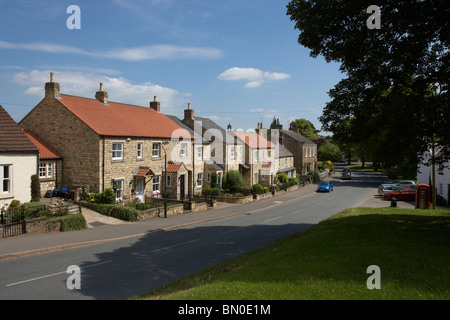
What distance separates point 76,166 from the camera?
26234 mm

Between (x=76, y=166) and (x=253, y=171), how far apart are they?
25.1m

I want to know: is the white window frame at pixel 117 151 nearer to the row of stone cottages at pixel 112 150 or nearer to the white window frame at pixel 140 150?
the row of stone cottages at pixel 112 150

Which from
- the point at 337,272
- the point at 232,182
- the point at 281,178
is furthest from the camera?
the point at 281,178

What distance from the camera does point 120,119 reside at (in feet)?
99.2

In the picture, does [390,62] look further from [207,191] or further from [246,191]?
[246,191]

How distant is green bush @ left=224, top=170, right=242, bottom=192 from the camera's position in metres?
39.9

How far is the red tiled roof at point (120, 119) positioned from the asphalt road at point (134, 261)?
35.5 ft

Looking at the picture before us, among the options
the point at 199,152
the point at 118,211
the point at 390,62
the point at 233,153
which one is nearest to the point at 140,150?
the point at 118,211

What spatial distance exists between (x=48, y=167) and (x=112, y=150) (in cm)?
487

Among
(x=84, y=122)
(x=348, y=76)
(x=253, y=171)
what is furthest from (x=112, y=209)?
(x=253, y=171)

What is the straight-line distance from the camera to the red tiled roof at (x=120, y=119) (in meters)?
26.9

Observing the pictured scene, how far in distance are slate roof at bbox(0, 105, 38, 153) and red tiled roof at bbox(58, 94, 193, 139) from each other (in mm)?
4752

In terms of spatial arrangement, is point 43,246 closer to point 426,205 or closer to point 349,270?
point 349,270

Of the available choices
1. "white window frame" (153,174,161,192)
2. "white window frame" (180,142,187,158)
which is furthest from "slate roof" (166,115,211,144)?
"white window frame" (153,174,161,192)
